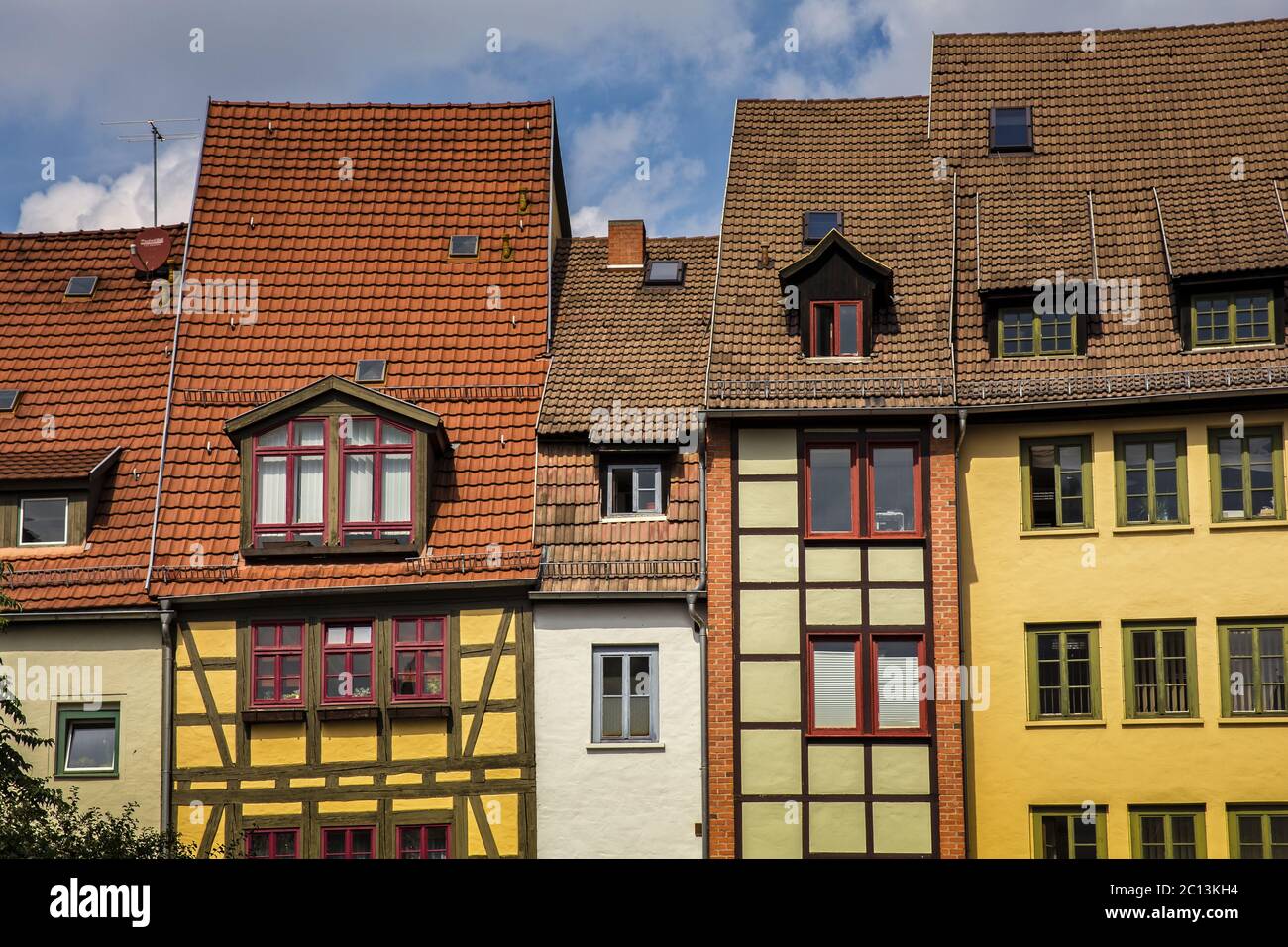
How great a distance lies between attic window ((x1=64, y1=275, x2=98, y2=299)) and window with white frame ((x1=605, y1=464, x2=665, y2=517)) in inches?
382

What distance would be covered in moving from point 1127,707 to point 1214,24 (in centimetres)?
1215

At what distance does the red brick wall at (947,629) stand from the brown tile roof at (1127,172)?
1.19 meters

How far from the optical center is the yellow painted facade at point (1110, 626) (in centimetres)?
2269

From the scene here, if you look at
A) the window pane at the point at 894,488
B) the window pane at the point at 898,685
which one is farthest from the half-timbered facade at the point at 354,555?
the window pane at the point at 894,488

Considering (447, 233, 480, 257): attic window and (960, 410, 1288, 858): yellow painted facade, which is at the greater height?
(447, 233, 480, 257): attic window

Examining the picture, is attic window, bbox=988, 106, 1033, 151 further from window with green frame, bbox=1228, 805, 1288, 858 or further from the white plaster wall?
window with green frame, bbox=1228, 805, 1288, 858

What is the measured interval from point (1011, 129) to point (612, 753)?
472 inches

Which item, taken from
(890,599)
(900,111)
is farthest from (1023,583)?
(900,111)

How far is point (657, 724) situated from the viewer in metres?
23.6

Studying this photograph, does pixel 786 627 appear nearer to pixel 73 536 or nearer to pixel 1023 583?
pixel 1023 583

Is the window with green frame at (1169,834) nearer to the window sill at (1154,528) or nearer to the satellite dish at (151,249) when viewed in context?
the window sill at (1154,528)

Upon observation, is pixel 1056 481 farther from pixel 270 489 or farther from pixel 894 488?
pixel 270 489

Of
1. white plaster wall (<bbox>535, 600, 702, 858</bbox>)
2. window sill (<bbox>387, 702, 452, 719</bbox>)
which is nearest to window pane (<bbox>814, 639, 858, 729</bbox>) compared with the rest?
white plaster wall (<bbox>535, 600, 702, 858</bbox>)

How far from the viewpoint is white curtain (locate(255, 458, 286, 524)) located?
24.6 m
